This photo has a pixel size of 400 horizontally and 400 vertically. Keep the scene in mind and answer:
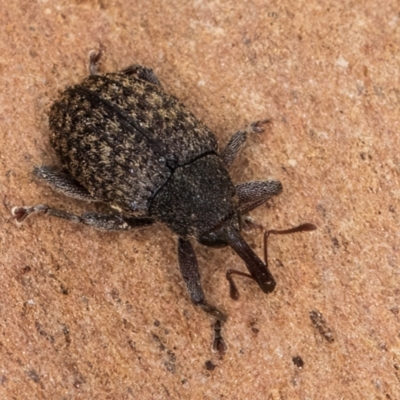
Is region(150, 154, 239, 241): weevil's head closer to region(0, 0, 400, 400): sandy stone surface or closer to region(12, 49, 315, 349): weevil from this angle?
region(12, 49, 315, 349): weevil

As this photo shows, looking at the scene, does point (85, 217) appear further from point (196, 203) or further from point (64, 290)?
point (196, 203)

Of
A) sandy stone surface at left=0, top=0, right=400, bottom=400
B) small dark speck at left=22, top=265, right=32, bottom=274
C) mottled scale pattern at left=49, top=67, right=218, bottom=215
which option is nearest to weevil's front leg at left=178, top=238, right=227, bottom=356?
sandy stone surface at left=0, top=0, right=400, bottom=400

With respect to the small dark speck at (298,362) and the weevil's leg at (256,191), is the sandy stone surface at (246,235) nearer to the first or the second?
the small dark speck at (298,362)

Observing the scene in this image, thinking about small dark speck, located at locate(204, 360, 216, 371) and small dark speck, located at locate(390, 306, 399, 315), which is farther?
small dark speck, located at locate(390, 306, 399, 315)

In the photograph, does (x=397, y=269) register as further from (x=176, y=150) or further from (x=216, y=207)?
(x=176, y=150)

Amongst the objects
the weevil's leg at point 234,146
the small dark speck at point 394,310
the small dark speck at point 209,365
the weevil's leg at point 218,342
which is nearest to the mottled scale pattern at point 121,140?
the weevil's leg at point 234,146

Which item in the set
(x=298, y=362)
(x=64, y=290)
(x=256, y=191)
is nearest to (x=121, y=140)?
(x=256, y=191)
